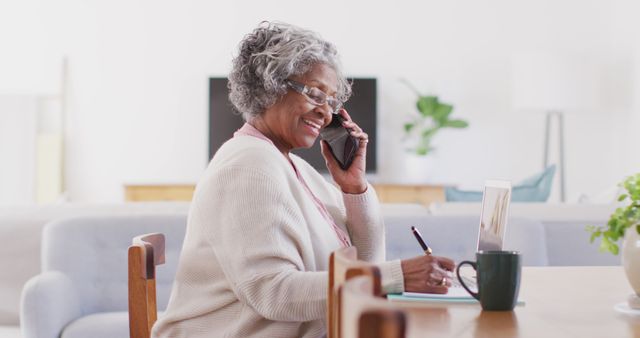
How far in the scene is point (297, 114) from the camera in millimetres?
1906

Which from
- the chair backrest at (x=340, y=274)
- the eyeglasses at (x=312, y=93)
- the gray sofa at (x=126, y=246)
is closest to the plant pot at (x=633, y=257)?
the chair backrest at (x=340, y=274)

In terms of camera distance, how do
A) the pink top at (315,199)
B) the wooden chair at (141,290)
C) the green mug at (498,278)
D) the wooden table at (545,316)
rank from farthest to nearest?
the pink top at (315,199) < the wooden chair at (141,290) < the green mug at (498,278) < the wooden table at (545,316)

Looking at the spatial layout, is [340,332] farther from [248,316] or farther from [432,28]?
[432,28]

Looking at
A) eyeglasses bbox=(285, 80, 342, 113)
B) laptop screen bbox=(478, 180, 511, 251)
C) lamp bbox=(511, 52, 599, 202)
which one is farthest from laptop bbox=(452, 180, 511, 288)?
lamp bbox=(511, 52, 599, 202)

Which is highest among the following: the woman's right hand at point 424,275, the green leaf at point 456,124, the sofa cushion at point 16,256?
the green leaf at point 456,124

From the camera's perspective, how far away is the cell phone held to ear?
2.07m

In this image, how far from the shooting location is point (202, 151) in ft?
22.3

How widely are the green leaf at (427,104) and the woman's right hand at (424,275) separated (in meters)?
4.95

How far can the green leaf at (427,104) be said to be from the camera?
6.36 meters

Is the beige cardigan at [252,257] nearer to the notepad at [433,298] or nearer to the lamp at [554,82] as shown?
the notepad at [433,298]

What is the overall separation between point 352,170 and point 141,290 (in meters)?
0.62

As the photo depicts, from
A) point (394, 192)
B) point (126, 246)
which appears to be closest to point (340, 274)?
point (126, 246)

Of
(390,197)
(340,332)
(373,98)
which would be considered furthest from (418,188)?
(340,332)

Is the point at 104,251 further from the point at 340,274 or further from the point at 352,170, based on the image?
the point at 340,274
